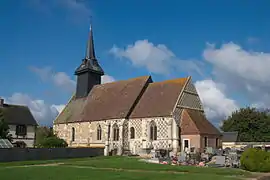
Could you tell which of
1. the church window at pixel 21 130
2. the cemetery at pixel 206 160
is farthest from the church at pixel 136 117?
the cemetery at pixel 206 160

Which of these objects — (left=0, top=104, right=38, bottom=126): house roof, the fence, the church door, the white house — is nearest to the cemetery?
the church door

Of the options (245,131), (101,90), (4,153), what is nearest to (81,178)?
(4,153)

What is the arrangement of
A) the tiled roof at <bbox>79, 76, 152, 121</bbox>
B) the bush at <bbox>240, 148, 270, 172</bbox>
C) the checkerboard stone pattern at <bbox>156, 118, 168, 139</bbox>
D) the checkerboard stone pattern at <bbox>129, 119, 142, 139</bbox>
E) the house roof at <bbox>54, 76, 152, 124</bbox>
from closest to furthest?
the bush at <bbox>240, 148, 270, 172</bbox> → the checkerboard stone pattern at <bbox>156, 118, 168, 139</bbox> → the checkerboard stone pattern at <bbox>129, 119, 142, 139</bbox> → the tiled roof at <bbox>79, 76, 152, 121</bbox> → the house roof at <bbox>54, 76, 152, 124</bbox>

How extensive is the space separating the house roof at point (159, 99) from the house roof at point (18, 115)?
18.0m

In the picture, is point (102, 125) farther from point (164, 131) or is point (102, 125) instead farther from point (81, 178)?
point (81, 178)

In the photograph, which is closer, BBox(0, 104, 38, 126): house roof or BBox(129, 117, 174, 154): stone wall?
BBox(129, 117, 174, 154): stone wall

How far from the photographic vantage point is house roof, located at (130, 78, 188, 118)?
38.9 m

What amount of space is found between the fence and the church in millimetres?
3002

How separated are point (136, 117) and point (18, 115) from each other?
19819 mm

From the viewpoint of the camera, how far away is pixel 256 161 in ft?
71.2

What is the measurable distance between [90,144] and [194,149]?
54.9 feet

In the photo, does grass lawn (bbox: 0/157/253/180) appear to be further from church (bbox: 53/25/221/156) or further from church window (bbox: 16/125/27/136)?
church window (bbox: 16/125/27/136)

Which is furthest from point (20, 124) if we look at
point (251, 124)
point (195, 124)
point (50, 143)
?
point (251, 124)

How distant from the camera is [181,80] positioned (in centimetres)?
4134
